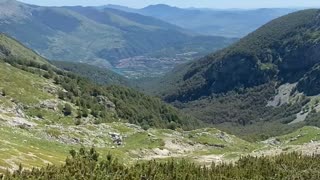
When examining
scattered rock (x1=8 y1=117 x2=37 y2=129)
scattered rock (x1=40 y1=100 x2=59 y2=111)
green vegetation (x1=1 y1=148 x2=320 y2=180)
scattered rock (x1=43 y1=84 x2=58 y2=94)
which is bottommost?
scattered rock (x1=43 y1=84 x2=58 y2=94)

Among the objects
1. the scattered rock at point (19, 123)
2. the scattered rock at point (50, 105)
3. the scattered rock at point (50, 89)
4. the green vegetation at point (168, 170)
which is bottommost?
the scattered rock at point (50, 89)

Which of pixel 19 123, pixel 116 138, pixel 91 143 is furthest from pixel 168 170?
pixel 116 138

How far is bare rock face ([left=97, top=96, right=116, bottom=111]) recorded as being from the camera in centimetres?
17590

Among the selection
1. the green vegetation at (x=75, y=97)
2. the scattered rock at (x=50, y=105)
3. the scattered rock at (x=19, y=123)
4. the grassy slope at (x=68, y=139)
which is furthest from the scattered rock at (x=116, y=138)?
the scattered rock at (x=50, y=105)

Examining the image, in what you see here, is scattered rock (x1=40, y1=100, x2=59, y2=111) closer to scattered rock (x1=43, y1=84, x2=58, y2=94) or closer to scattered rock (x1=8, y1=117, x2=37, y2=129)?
scattered rock (x1=43, y1=84, x2=58, y2=94)

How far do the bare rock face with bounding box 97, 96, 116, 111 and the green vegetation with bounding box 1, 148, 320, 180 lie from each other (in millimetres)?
A: 100479

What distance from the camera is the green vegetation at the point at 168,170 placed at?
5356 cm

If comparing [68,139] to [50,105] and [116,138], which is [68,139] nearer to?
[116,138]

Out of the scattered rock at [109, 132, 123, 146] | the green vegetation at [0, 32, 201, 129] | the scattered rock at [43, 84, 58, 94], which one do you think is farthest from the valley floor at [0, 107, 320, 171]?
the scattered rock at [43, 84, 58, 94]

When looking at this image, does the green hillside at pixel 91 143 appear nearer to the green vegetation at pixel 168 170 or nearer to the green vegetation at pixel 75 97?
the green vegetation at pixel 75 97

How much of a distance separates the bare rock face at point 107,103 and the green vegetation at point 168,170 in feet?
330

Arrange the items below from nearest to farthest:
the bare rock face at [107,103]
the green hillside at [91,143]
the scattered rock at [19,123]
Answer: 1. the green hillside at [91,143]
2. the scattered rock at [19,123]
3. the bare rock face at [107,103]

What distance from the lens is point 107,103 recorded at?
17812 cm

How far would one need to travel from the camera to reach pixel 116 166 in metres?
62.9
